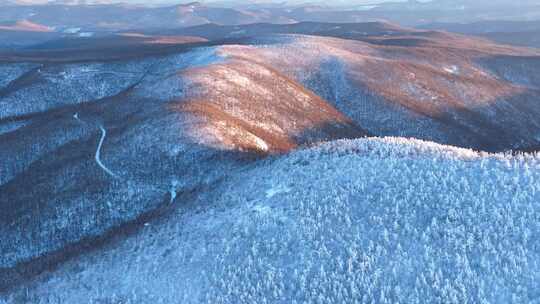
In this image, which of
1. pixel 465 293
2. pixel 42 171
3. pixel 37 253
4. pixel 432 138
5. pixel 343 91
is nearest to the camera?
pixel 465 293

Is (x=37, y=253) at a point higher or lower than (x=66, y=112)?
lower

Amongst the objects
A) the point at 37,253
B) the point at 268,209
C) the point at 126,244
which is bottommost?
the point at 37,253

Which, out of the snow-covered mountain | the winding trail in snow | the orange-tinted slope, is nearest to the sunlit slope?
the snow-covered mountain

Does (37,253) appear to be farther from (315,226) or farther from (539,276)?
(539,276)

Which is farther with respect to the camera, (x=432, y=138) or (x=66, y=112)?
(x=432, y=138)

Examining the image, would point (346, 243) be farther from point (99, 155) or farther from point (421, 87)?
point (421, 87)

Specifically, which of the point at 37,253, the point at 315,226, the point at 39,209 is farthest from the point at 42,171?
the point at 315,226

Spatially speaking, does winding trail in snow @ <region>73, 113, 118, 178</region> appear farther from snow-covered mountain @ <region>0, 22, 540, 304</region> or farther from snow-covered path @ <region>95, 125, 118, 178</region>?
snow-covered mountain @ <region>0, 22, 540, 304</region>

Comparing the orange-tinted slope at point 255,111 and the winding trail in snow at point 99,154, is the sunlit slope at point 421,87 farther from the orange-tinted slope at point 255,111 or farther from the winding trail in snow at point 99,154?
the winding trail in snow at point 99,154
